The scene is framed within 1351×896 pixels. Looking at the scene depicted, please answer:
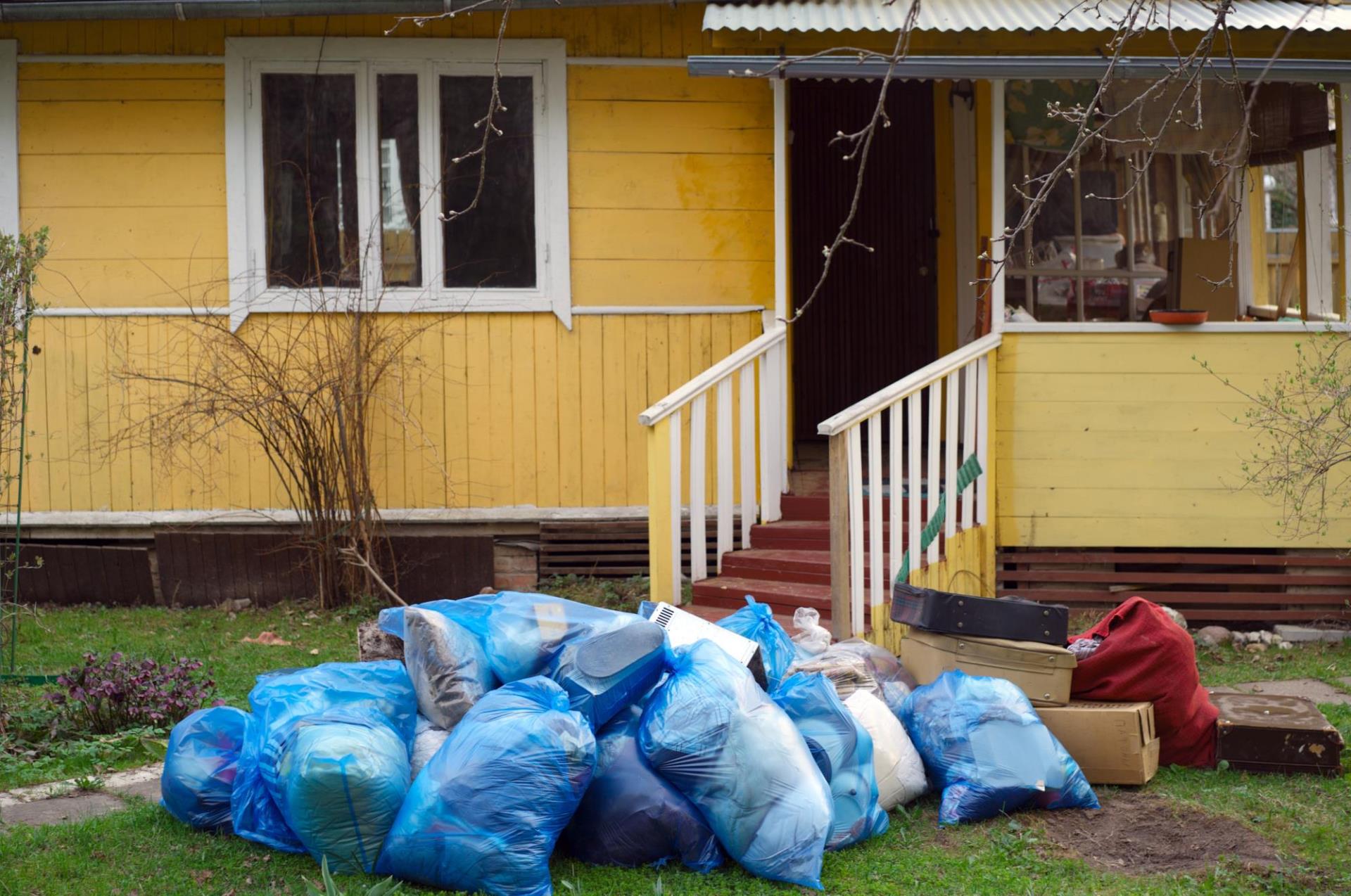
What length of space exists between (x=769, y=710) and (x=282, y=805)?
4.97 feet

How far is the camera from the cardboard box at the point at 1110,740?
484cm

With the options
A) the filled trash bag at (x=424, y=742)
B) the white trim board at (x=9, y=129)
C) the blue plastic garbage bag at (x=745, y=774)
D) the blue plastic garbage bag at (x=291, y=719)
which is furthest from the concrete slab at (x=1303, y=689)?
the white trim board at (x=9, y=129)

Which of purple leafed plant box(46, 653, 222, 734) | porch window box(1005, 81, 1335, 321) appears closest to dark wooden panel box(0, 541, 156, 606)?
purple leafed plant box(46, 653, 222, 734)

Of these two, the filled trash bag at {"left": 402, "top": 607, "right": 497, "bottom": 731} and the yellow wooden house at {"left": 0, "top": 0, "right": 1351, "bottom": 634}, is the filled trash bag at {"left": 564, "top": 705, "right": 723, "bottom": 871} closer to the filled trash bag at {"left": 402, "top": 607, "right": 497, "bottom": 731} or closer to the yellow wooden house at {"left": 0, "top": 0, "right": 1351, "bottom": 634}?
the filled trash bag at {"left": 402, "top": 607, "right": 497, "bottom": 731}

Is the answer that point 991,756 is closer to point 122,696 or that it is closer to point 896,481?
point 896,481

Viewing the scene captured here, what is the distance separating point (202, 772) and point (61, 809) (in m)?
0.68

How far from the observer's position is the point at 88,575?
7.92 meters

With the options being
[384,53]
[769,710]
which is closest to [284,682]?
[769,710]

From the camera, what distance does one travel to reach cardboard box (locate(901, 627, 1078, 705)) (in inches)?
199

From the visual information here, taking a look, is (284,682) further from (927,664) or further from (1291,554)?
(1291,554)

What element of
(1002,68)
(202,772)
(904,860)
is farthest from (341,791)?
(1002,68)

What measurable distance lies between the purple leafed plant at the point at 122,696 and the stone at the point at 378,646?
108 cm

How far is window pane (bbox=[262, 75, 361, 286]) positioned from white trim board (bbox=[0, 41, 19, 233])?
1.42 meters

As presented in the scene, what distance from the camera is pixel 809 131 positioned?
933 cm
